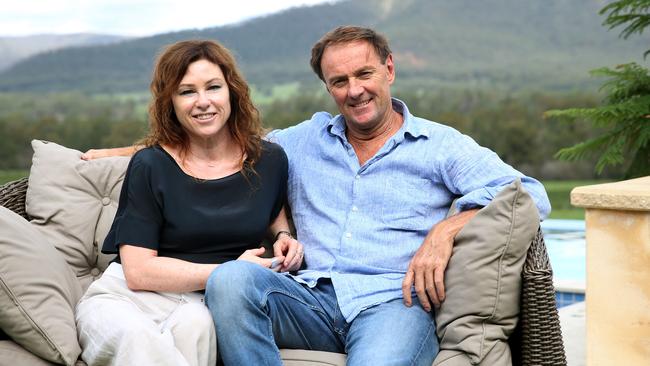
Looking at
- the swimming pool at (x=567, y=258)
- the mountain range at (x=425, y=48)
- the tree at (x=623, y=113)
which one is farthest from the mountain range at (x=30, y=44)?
the tree at (x=623, y=113)

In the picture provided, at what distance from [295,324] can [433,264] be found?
1.38 feet

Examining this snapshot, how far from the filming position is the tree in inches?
175

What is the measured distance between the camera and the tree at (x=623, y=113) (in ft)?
14.6

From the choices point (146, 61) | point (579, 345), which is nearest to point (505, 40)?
point (146, 61)

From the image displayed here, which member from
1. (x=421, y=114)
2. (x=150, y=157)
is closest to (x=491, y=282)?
(x=150, y=157)

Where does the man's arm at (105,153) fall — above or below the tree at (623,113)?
above

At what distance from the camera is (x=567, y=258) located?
800 cm

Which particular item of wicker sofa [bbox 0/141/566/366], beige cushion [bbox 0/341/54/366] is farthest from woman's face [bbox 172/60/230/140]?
beige cushion [bbox 0/341/54/366]

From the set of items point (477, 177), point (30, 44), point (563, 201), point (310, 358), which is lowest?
point (563, 201)

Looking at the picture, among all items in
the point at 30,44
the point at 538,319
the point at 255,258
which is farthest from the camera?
the point at 30,44

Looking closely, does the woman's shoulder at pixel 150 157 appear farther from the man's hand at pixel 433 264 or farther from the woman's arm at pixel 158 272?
the man's hand at pixel 433 264

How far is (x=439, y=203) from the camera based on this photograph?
2.63 metres

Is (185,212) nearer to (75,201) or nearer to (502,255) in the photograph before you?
(75,201)

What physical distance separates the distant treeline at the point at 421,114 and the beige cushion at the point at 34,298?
37.1 feet
